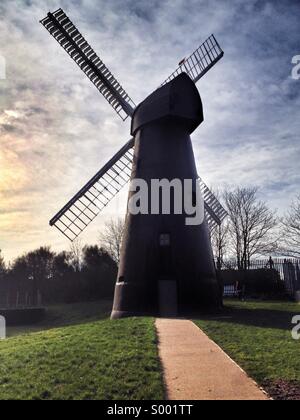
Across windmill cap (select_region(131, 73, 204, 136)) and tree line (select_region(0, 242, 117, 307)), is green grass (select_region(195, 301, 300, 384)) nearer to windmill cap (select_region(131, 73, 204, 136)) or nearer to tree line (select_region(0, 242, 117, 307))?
windmill cap (select_region(131, 73, 204, 136))

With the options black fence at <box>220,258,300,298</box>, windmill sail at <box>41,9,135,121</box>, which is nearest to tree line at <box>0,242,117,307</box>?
black fence at <box>220,258,300,298</box>

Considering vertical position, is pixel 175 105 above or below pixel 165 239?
above

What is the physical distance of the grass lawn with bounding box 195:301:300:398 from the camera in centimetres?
595

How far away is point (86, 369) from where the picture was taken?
6629mm

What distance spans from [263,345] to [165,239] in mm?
6721

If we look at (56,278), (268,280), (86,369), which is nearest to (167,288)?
(86,369)

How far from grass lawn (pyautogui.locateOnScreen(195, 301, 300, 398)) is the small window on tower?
2944 mm

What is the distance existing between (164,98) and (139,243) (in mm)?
5733
